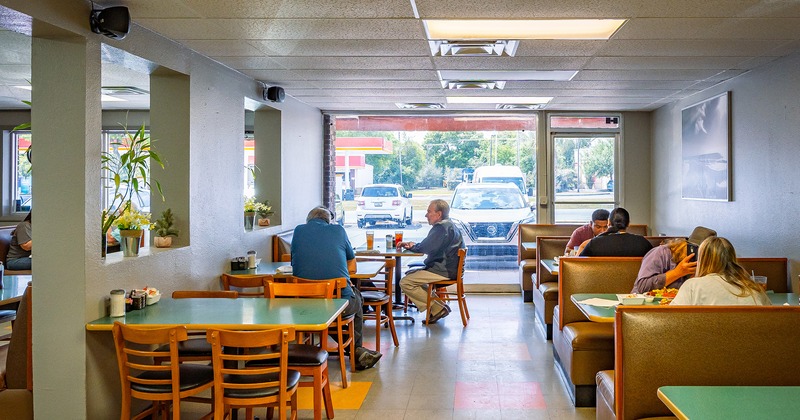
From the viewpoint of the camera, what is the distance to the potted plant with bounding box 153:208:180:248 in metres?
5.44

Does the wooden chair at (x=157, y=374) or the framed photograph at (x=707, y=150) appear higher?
the framed photograph at (x=707, y=150)

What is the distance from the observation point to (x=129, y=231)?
191 inches

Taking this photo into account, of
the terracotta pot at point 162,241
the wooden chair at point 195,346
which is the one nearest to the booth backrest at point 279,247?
the terracotta pot at point 162,241

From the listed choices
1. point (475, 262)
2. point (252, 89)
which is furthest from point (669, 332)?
point (475, 262)

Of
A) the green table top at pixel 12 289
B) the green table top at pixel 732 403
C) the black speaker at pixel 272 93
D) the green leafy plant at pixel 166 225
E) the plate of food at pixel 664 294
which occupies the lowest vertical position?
the green table top at pixel 732 403

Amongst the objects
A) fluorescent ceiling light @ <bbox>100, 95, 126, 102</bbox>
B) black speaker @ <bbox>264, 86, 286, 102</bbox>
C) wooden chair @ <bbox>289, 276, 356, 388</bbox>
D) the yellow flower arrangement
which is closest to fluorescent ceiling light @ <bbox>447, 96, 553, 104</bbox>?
black speaker @ <bbox>264, 86, 286, 102</bbox>

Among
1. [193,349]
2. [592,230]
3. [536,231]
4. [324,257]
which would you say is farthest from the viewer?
[536,231]

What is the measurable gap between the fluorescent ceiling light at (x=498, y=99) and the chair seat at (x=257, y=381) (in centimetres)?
562

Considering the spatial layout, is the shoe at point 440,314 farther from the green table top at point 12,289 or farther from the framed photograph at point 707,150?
the green table top at point 12,289

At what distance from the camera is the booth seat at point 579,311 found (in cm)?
515

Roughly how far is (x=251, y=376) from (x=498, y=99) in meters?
6.02

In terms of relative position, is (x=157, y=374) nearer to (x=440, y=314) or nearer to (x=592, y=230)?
(x=440, y=314)

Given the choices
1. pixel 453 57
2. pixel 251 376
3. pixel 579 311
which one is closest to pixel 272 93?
pixel 453 57

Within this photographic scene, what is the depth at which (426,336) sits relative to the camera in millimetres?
7543
